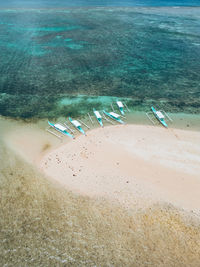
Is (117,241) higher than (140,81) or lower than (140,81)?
lower

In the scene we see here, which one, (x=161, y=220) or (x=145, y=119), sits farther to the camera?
(x=145, y=119)

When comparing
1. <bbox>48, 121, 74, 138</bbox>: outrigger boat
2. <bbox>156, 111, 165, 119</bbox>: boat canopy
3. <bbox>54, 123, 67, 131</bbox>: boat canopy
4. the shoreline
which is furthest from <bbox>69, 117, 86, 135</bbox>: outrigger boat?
<bbox>156, 111, 165, 119</bbox>: boat canopy

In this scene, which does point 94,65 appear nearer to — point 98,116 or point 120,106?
point 120,106

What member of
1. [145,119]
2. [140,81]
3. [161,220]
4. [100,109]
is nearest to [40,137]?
[100,109]

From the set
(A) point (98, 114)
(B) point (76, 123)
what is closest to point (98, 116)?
(A) point (98, 114)

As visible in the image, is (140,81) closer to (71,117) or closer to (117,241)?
(71,117)

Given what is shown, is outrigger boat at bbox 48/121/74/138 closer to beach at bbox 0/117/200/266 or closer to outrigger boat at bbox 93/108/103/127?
beach at bbox 0/117/200/266

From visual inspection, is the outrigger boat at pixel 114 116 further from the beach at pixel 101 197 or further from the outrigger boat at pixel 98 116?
the beach at pixel 101 197
